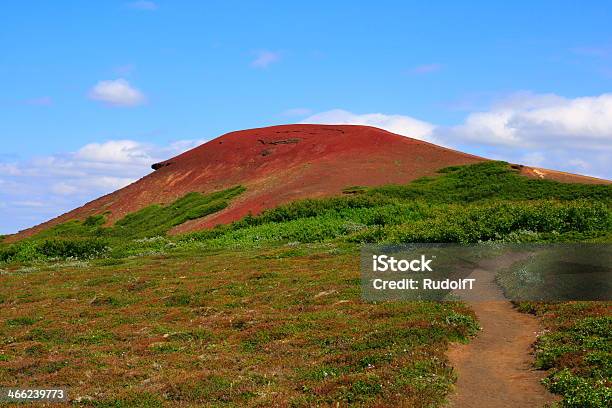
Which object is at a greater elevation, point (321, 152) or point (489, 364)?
point (321, 152)

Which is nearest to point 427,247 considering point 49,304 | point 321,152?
point 49,304

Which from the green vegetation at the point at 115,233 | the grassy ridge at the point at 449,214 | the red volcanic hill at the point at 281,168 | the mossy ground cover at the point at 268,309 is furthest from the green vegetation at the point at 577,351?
the red volcanic hill at the point at 281,168

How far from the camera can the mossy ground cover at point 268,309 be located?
61.2 ft

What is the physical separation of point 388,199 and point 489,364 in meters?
44.6

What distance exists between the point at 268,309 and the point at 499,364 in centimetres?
1227

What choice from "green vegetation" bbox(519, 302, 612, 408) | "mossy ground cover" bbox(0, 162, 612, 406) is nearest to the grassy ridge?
"mossy ground cover" bbox(0, 162, 612, 406)

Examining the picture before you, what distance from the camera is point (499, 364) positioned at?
19812mm

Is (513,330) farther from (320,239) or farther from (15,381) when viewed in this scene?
(320,239)

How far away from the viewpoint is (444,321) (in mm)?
23656

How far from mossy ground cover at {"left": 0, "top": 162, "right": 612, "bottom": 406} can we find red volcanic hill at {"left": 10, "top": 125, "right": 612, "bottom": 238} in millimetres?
6806

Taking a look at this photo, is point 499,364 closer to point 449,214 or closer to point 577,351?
point 577,351

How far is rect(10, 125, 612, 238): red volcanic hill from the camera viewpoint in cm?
7262

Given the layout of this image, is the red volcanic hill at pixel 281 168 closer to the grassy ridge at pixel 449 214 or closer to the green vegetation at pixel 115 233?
the green vegetation at pixel 115 233

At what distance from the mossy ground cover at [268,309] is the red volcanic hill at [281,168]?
22.3 feet
